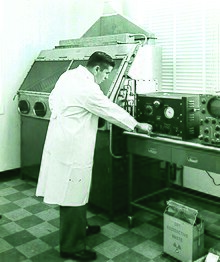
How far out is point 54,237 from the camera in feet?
9.70

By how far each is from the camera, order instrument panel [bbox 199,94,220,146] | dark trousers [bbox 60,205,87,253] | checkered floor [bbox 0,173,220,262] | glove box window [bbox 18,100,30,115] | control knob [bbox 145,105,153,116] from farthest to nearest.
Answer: glove box window [bbox 18,100,30,115], control knob [bbox 145,105,153,116], checkered floor [bbox 0,173,220,262], dark trousers [bbox 60,205,87,253], instrument panel [bbox 199,94,220,146]

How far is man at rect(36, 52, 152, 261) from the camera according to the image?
98.0 inches

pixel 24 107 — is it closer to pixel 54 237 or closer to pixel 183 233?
pixel 54 237

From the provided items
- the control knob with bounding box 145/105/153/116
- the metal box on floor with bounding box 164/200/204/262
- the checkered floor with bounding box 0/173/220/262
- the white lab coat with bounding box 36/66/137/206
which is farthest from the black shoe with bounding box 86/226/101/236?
the control knob with bounding box 145/105/153/116

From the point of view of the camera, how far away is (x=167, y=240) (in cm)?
A: 264

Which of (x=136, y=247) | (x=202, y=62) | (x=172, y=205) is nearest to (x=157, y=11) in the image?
(x=202, y=62)

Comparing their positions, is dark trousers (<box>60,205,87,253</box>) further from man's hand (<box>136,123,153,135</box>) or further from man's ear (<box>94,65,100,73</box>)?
man's ear (<box>94,65,100,73</box>)

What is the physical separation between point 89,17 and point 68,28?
343 millimetres

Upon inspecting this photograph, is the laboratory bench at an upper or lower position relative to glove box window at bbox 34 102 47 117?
lower

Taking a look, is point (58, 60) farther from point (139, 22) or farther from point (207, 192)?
point (207, 192)

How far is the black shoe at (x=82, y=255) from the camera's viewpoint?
2.59 m

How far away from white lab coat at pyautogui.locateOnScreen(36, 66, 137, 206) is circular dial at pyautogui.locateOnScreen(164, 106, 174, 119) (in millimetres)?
427

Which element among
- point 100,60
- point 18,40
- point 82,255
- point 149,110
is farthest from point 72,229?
point 18,40

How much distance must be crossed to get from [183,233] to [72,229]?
30.2 inches
